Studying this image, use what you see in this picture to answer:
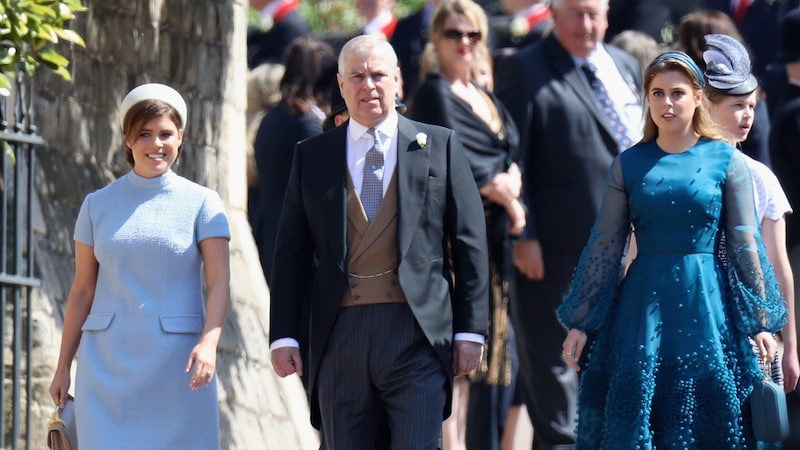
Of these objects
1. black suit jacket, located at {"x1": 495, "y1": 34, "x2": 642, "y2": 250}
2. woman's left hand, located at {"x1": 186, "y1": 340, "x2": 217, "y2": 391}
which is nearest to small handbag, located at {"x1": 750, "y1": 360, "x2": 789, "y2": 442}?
woman's left hand, located at {"x1": 186, "y1": 340, "x2": 217, "y2": 391}

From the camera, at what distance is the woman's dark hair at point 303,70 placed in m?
9.66

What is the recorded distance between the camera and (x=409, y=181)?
6887 mm

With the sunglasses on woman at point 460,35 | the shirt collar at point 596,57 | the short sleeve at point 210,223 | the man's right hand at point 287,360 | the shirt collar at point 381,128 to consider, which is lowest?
the man's right hand at point 287,360

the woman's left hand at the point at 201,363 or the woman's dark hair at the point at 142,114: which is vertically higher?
the woman's dark hair at the point at 142,114

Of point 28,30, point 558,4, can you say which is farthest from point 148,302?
point 558,4

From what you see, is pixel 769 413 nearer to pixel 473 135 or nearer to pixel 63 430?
pixel 63 430

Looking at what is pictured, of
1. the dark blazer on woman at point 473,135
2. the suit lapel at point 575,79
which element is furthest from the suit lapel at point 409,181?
the suit lapel at point 575,79

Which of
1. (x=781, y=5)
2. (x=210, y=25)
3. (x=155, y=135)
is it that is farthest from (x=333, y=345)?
(x=781, y=5)

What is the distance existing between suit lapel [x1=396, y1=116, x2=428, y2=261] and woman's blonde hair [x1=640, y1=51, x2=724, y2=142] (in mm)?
812

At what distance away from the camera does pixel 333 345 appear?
6.87 meters

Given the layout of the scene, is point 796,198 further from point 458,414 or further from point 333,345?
point 333,345

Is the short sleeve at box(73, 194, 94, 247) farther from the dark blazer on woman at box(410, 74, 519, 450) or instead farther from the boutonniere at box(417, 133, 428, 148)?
the dark blazer on woman at box(410, 74, 519, 450)

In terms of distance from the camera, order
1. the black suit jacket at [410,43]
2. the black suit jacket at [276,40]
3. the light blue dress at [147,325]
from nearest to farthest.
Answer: the light blue dress at [147,325]
the black suit jacket at [410,43]
the black suit jacket at [276,40]

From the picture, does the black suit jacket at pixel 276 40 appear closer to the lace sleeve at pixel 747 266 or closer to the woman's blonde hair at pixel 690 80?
the woman's blonde hair at pixel 690 80
